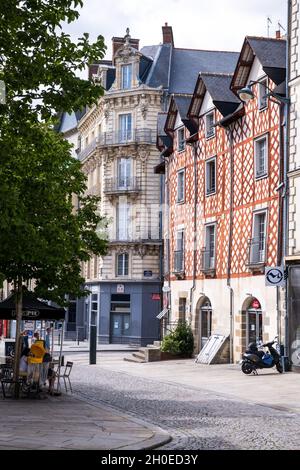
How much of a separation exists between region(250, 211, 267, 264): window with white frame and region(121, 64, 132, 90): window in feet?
79.4

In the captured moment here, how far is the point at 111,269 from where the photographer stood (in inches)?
1967

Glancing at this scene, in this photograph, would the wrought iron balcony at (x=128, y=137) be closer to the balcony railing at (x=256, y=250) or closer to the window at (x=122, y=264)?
A: the window at (x=122, y=264)

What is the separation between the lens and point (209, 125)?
108 ft

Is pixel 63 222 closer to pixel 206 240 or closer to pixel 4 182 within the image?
pixel 4 182

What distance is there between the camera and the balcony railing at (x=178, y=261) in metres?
35.3

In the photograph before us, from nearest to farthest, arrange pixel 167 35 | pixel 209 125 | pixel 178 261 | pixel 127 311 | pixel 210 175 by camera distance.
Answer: pixel 210 175 < pixel 209 125 < pixel 178 261 < pixel 127 311 < pixel 167 35

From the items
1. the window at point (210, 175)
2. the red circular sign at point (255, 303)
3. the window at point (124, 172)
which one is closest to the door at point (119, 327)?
the window at point (124, 172)

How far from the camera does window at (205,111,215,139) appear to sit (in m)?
32.6

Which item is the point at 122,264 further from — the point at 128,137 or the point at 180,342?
the point at 180,342

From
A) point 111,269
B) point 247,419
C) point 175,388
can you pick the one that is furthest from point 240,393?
point 111,269

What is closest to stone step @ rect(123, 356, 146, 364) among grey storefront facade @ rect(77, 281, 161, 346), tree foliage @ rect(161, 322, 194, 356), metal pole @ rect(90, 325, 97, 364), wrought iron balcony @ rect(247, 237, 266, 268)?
tree foliage @ rect(161, 322, 194, 356)

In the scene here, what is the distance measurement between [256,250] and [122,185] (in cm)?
2282

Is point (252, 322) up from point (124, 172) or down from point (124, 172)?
down

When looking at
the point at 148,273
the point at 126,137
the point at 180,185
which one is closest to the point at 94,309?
the point at 148,273
